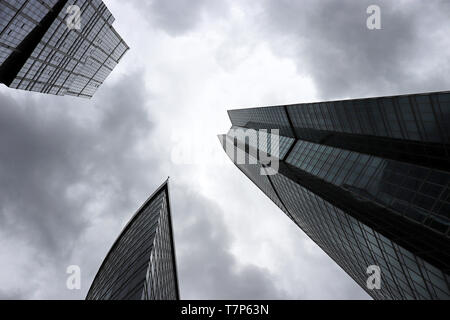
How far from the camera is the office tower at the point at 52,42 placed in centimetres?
5713

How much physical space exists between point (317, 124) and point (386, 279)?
30138 mm

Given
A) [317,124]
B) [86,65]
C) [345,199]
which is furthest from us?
[86,65]

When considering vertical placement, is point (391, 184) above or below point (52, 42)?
below

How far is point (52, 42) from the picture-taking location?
73.0 m

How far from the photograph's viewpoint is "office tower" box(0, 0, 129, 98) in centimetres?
5713

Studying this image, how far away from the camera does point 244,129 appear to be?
362ft

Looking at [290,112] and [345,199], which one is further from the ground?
[290,112]

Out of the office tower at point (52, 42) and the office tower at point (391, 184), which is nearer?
the office tower at point (391, 184)

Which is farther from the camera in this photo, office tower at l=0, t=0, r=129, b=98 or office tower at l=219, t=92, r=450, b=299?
office tower at l=0, t=0, r=129, b=98

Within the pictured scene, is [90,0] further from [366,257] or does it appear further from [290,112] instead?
[366,257]

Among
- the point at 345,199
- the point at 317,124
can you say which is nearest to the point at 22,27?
the point at 317,124

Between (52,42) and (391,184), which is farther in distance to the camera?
(52,42)

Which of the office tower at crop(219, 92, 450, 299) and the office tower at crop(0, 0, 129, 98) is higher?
the office tower at crop(0, 0, 129, 98)
